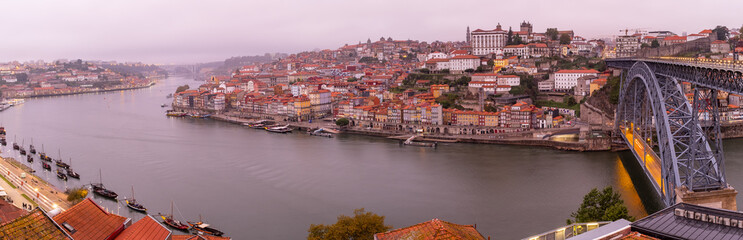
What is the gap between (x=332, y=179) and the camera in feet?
35.3

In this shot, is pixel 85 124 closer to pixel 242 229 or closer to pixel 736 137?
pixel 242 229

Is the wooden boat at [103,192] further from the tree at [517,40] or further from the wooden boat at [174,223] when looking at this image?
the tree at [517,40]

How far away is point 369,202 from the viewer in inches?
349

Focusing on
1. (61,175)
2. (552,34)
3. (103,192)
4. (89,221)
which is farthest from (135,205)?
(552,34)

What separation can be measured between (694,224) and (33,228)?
169 inches

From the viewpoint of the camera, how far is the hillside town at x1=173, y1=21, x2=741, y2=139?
54.3 feet

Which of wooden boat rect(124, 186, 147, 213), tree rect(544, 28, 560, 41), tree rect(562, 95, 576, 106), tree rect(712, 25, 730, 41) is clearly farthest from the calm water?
tree rect(544, 28, 560, 41)

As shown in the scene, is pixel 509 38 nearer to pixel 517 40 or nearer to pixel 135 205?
pixel 517 40

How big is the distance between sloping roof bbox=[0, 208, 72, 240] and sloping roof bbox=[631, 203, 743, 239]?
3884 millimetres

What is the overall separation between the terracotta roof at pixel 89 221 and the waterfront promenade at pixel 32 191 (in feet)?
12.6

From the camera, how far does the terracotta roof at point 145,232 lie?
169 inches

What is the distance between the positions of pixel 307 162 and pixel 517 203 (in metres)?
5.57

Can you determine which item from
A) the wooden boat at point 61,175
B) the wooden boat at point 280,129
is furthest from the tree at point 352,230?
the wooden boat at point 280,129

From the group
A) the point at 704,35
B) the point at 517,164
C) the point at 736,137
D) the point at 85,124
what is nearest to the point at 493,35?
the point at 704,35
